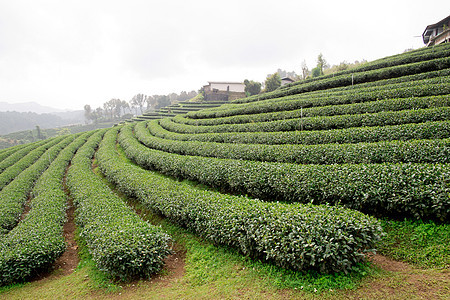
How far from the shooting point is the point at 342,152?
30.7 feet

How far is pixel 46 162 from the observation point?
68.1 ft

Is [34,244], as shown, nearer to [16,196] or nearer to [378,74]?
[16,196]

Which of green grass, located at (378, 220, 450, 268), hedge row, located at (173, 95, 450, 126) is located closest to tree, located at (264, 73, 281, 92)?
hedge row, located at (173, 95, 450, 126)

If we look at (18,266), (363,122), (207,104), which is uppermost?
(207,104)

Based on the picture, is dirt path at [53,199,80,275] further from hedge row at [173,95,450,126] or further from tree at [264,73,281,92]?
tree at [264,73,281,92]

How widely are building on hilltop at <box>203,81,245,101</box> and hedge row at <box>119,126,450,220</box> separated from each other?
53867mm

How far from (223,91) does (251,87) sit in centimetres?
833

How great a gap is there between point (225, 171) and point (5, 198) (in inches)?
516

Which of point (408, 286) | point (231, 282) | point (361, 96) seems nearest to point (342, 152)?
point (408, 286)

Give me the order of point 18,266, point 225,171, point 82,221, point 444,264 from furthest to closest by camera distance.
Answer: point 225,171, point 82,221, point 18,266, point 444,264

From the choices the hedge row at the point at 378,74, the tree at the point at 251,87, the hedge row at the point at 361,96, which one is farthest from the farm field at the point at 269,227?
the tree at the point at 251,87

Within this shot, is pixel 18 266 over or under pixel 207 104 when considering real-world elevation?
under

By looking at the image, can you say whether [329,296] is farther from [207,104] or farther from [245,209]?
[207,104]

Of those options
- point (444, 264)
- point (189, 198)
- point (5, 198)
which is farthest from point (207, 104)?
point (444, 264)
